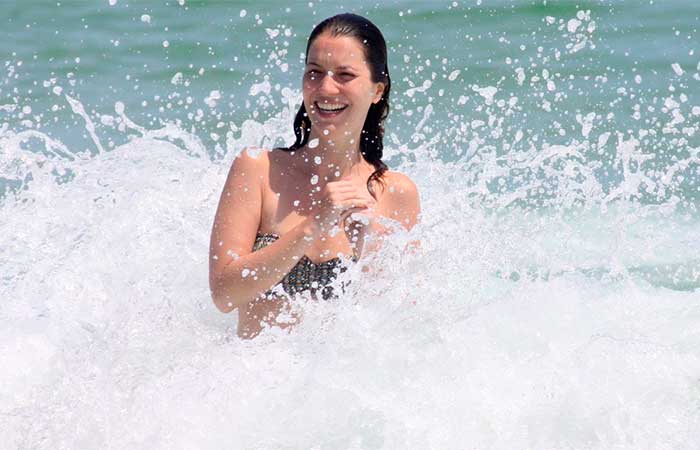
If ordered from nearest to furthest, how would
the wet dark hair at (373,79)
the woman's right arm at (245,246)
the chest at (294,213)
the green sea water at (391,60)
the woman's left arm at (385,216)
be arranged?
the woman's right arm at (245,246)
the wet dark hair at (373,79)
the chest at (294,213)
the woman's left arm at (385,216)
the green sea water at (391,60)

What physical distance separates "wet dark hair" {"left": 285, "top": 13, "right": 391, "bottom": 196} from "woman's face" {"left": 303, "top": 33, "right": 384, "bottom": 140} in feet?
0.09

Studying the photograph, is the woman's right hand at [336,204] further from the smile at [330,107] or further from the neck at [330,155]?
the neck at [330,155]

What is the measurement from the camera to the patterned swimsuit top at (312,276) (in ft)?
13.4

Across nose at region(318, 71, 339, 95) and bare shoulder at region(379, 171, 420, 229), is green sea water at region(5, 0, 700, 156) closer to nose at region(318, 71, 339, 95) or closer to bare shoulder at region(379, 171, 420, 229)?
bare shoulder at region(379, 171, 420, 229)

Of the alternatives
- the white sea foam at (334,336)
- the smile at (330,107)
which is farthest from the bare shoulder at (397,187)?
the smile at (330,107)

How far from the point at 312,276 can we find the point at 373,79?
750 mm

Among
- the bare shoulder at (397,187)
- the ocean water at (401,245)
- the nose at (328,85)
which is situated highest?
the nose at (328,85)

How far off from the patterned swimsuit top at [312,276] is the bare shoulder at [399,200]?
327 mm

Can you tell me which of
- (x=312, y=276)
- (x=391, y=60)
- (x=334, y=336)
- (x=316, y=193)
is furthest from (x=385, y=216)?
(x=391, y=60)

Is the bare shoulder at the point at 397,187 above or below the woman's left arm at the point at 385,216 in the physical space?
above

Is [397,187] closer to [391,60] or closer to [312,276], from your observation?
[312,276]

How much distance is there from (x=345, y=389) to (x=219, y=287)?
0.58 meters

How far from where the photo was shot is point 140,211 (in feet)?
17.6

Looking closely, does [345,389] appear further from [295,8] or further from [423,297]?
[295,8]
